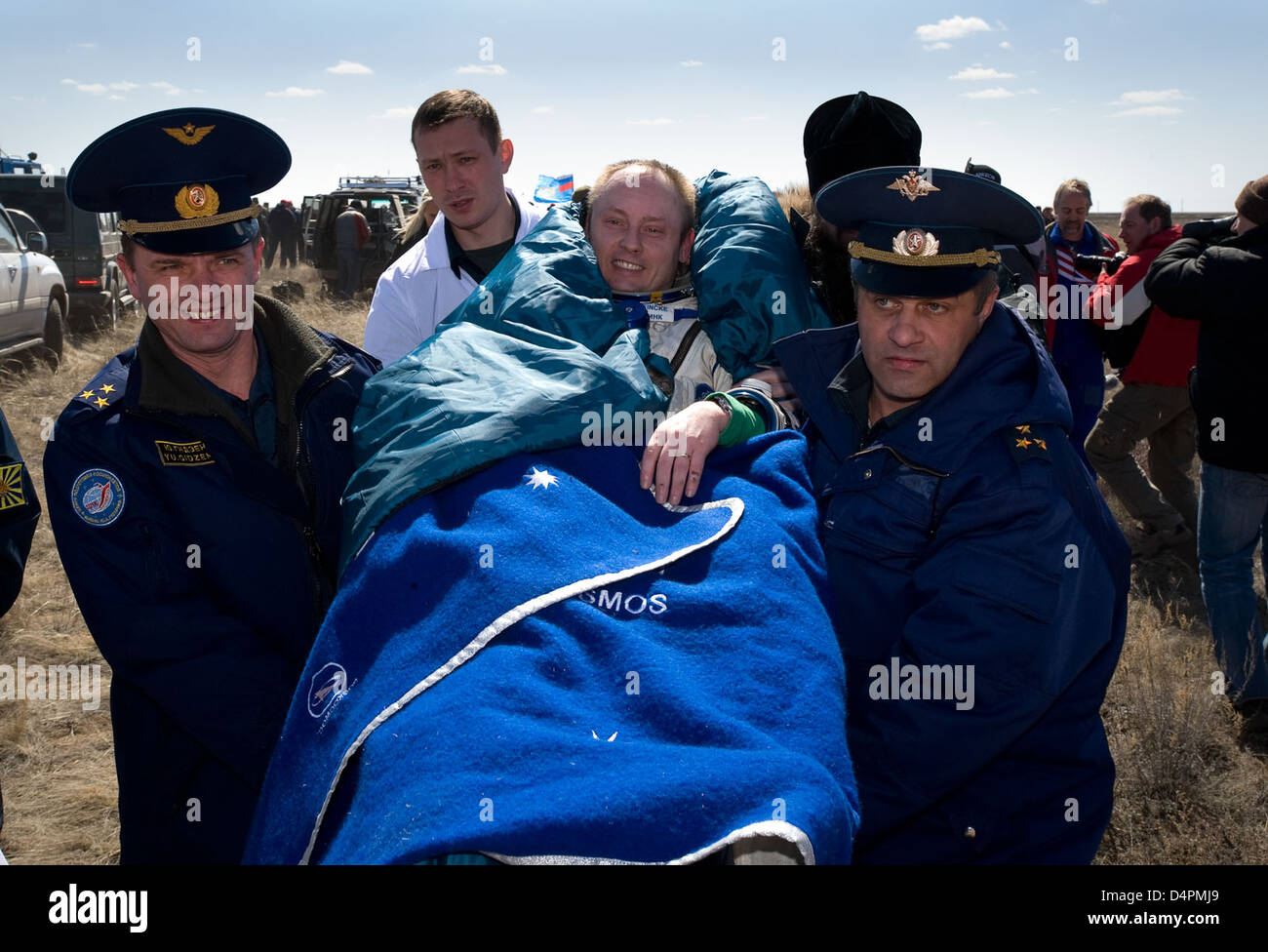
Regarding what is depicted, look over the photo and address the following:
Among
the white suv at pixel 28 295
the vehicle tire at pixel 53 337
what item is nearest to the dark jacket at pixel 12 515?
the white suv at pixel 28 295

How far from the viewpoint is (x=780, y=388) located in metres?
2.55

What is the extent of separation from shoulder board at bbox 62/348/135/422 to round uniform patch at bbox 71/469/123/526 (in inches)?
5.3

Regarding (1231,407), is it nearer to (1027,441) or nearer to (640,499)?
(1027,441)

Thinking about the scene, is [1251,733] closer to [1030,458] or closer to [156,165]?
[1030,458]

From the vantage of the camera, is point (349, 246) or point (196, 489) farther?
point (349, 246)

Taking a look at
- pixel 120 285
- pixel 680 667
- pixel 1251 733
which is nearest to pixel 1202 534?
pixel 1251 733

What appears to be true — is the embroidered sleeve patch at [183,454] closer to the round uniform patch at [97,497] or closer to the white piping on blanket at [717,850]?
the round uniform patch at [97,497]

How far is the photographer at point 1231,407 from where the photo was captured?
429 cm

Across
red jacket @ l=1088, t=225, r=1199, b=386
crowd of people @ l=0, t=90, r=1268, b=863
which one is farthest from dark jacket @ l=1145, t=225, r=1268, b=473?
crowd of people @ l=0, t=90, r=1268, b=863

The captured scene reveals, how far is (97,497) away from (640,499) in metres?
1.21

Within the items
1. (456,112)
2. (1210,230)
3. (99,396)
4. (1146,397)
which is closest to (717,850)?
(99,396)

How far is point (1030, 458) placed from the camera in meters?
1.97

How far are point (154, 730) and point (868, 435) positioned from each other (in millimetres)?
1787

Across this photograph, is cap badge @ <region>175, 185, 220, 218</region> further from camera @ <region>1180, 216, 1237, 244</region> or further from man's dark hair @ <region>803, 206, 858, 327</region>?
camera @ <region>1180, 216, 1237, 244</region>
